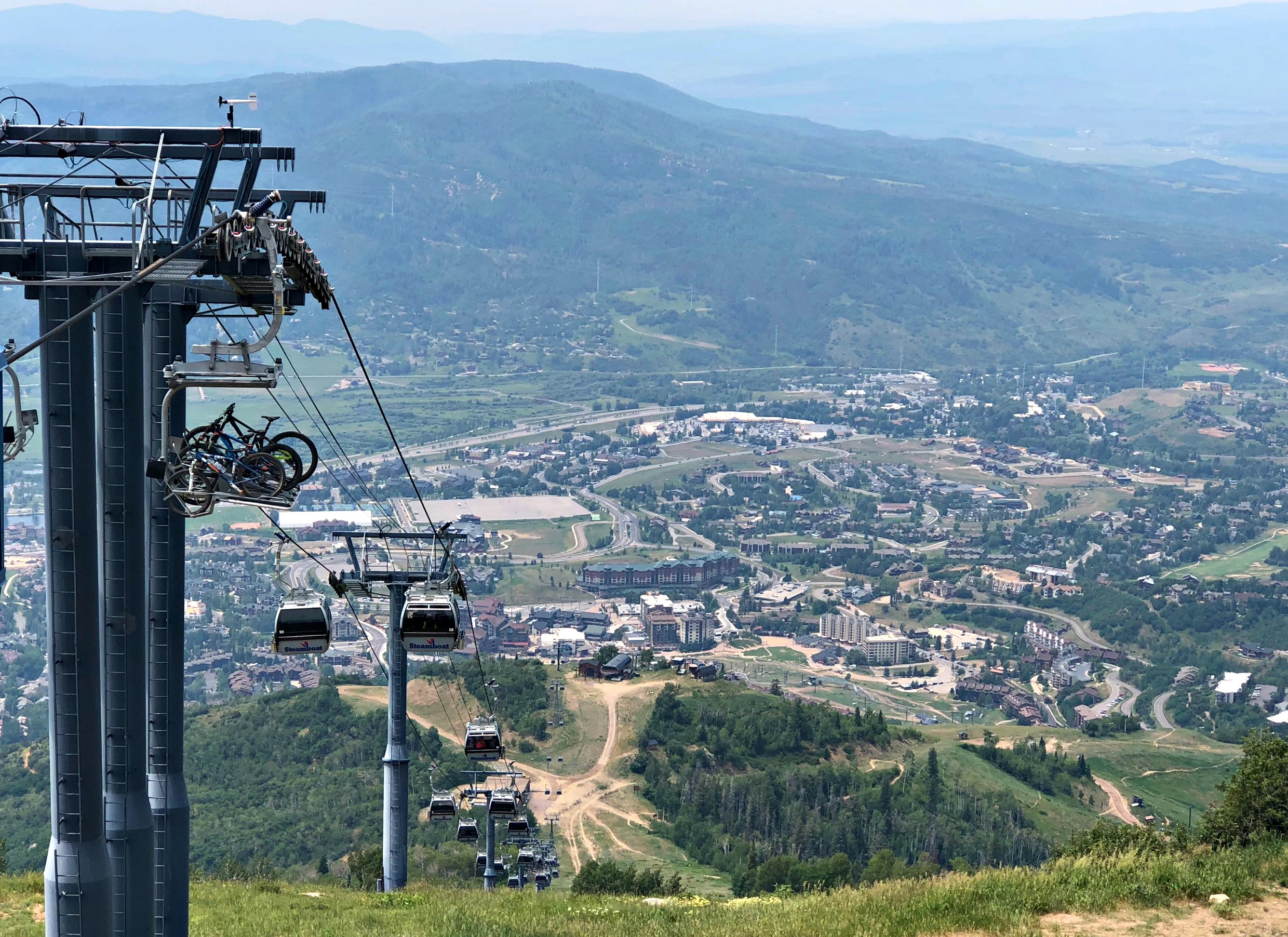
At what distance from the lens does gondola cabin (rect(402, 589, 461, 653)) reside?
13414mm

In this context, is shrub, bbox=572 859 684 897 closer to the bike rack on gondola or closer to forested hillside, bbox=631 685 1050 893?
forested hillside, bbox=631 685 1050 893

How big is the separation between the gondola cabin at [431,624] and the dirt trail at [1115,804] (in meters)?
27.3

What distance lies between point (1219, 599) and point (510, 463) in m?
54.8

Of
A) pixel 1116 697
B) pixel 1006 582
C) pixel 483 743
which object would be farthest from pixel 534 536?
pixel 483 743

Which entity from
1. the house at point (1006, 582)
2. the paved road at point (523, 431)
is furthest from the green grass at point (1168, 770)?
the paved road at point (523, 431)

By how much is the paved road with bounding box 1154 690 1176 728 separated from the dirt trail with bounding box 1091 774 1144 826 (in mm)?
17641

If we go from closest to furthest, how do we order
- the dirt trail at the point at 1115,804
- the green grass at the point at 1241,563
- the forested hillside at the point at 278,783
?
the forested hillside at the point at 278,783, the dirt trail at the point at 1115,804, the green grass at the point at 1241,563

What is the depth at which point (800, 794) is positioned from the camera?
37.2 meters

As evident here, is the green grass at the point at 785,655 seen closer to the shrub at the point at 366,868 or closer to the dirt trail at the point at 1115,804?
the dirt trail at the point at 1115,804

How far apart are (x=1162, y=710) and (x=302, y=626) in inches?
2270

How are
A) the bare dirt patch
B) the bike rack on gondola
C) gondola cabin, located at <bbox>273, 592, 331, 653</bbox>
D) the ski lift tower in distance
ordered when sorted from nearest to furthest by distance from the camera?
the bike rack on gondola < the bare dirt patch < gondola cabin, located at <bbox>273, 592, 331, 653</bbox> < the ski lift tower in distance

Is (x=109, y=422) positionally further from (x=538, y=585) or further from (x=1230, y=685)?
(x=538, y=585)

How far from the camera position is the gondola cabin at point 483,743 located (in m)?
19.9

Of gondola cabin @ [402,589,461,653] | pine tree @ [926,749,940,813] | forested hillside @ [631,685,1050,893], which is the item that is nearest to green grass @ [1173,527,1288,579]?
forested hillside @ [631,685,1050,893]
